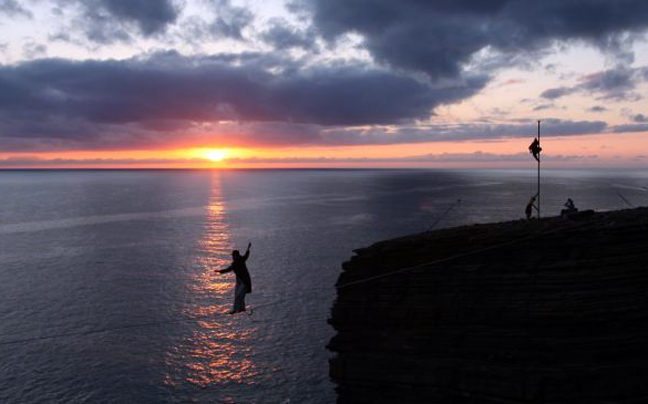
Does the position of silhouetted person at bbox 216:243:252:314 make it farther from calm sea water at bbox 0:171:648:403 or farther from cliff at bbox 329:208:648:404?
calm sea water at bbox 0:171:648:403

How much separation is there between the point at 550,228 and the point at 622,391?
18.0ft

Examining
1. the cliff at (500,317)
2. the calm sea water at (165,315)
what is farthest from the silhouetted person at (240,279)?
the calm sea water at (165,315)

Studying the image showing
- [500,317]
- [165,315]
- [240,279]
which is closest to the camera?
[500,317]

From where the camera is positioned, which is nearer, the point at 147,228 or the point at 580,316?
the point at 580,316

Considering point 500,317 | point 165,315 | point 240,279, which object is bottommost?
point 165,315

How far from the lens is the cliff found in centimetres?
1306

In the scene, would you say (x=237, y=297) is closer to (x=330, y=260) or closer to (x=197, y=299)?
(x=197, y=299)

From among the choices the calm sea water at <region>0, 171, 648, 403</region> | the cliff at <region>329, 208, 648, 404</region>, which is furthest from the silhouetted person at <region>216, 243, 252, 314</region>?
the calm sea water at <region>0, 171, 648, 403</region>

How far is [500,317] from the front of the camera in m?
14.2

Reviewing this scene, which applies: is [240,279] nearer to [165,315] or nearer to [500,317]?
[500,317]

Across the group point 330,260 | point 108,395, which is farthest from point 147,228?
point 108,395

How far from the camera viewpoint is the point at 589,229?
15.1 metres

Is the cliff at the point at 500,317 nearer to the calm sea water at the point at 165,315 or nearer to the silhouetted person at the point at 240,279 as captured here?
the silhouetted person at the point at 240,279

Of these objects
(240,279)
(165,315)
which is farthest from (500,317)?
(165,315)
